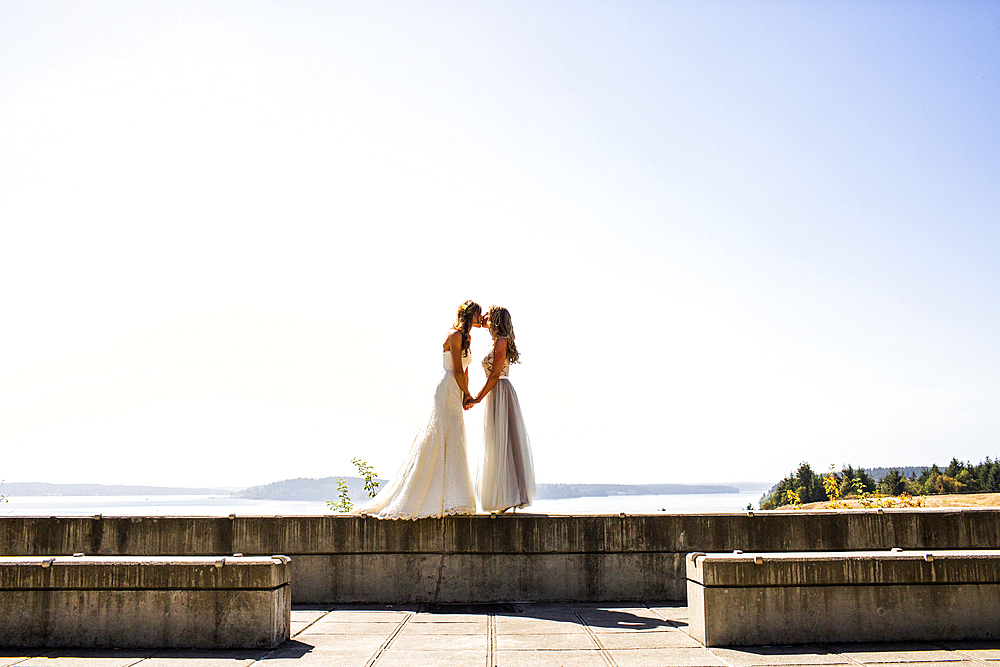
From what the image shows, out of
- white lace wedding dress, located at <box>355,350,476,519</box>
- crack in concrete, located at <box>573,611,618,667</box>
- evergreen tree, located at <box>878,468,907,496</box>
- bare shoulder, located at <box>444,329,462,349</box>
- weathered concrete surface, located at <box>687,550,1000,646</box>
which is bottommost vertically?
evergreen tree, located at <box>878,468,907,496</box>

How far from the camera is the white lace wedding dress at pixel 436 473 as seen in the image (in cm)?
822

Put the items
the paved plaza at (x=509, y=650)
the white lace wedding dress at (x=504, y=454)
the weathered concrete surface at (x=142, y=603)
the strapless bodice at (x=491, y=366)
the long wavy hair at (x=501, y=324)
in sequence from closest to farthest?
the paved plaza at (x=509, y=650) < the weathered concrete surface at (x=142, y=603) < the white lace wedding dress at (x=504, y=454) < the long wavy hair at (x=501, y=324) < the strapless bodice at (x=491, y=366)

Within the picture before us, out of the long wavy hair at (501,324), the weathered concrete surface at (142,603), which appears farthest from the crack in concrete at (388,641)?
the long wavy hair at (501,324)

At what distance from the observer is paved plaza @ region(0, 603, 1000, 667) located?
17.4ft

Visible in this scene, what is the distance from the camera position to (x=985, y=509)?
8.61 meters

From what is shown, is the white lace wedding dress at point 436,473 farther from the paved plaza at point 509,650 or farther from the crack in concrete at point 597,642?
the crack in concrete at point 597,642

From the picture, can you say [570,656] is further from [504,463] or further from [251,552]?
[251,552]

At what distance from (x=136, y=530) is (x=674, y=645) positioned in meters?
6.16

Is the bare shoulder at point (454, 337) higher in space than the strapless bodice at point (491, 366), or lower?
higher

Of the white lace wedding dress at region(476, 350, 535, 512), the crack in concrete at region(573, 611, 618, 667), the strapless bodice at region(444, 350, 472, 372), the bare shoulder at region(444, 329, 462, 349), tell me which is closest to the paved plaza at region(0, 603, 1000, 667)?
the crack in concrete at region(573, 611, 618, 667)

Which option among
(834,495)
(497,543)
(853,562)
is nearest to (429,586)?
(497,543)

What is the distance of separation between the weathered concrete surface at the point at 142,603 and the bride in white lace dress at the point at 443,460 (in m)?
2.39

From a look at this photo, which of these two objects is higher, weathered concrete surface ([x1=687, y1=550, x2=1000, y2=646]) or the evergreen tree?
weathered concrete surface ([x1=687, y1=550, x2=1000, y2=646])

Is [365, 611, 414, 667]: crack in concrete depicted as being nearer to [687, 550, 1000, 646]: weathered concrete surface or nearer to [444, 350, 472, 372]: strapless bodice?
[687, 550, 1000, 646]: weathered concrete surface
